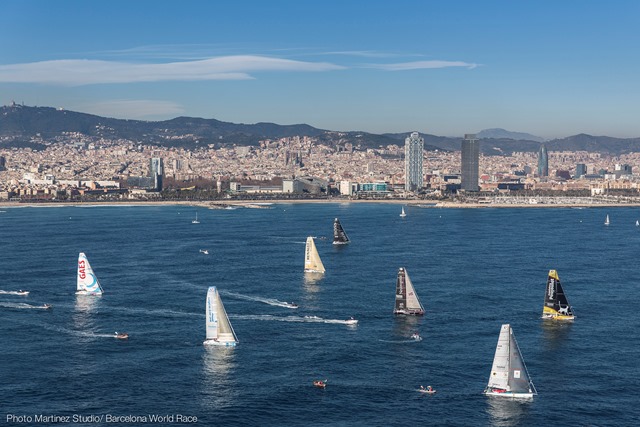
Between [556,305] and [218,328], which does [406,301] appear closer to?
[556,305]

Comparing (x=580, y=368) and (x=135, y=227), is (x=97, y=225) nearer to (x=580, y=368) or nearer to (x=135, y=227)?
(x=135, y=227)

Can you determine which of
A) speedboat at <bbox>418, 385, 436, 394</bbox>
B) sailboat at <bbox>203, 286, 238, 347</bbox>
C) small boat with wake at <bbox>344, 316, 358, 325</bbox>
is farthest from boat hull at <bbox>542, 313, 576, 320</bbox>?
sailboat at <bbox>203, 286, 238, 347</bbox>

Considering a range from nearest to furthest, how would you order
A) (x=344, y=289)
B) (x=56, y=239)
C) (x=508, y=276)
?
(x=344, y=289) < (x=508, y=276) < (x=56, y=239)

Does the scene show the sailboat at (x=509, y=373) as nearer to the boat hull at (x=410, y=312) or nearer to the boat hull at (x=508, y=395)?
the boat hull at (x=508, y=395)

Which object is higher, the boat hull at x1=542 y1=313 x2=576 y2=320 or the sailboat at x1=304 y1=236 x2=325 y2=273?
the sailboat at x1=304 y1=236 x2=325 y2=273

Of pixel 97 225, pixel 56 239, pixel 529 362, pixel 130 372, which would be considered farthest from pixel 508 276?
pixel 97 225

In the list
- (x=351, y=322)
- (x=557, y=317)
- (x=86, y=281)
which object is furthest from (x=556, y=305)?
(x=86, y=281)

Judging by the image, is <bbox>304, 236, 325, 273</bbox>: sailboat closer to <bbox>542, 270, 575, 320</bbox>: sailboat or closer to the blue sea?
the blue sea
